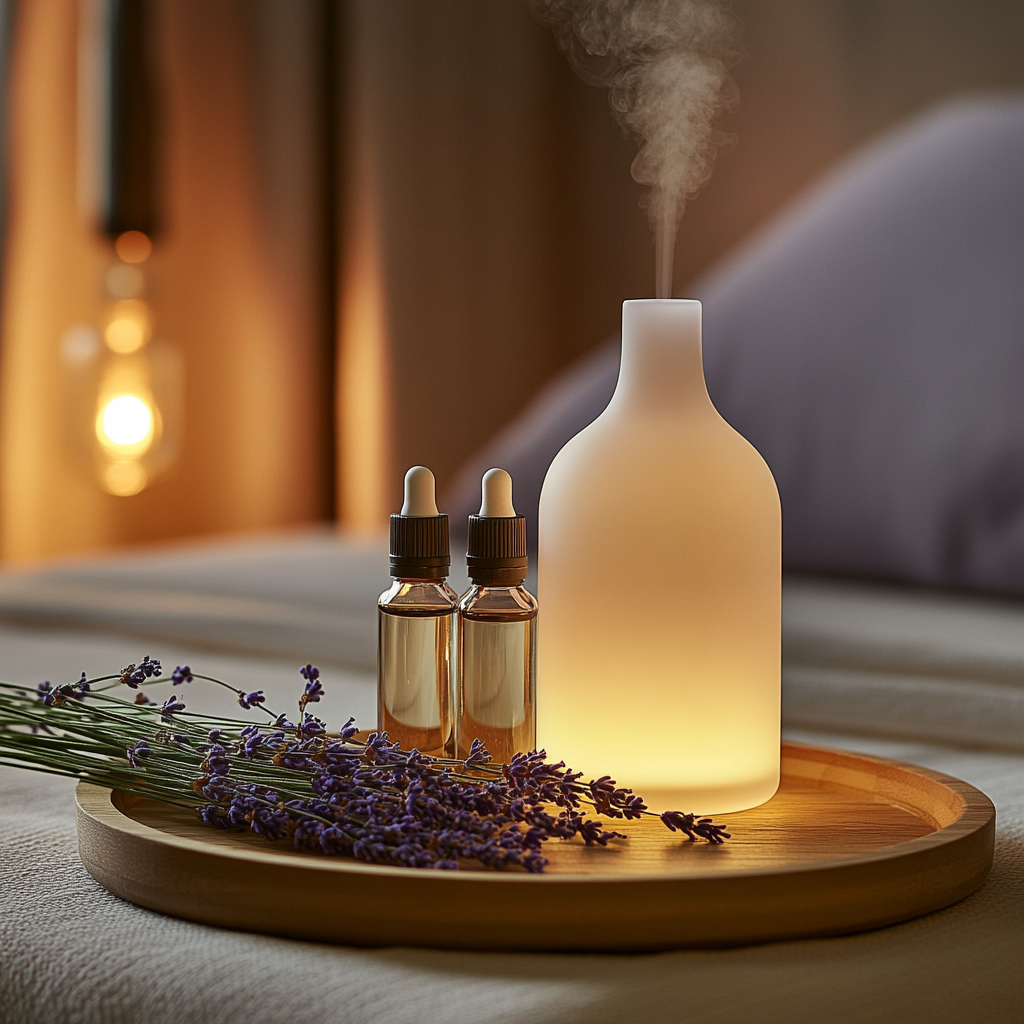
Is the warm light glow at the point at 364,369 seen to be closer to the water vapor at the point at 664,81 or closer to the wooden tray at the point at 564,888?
the water vapor at the point at 664,81

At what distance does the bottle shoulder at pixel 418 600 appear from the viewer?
727mm

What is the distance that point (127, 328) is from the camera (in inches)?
87.0

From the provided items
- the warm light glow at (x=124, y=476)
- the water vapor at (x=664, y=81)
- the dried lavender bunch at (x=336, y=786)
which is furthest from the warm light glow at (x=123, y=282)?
the dried lavender bunch at (x=336, y=786)

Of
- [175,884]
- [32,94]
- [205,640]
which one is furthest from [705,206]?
[175,884]

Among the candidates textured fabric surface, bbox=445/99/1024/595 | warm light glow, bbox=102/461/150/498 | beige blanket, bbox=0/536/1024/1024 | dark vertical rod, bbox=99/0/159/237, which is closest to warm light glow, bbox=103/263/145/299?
dark vertical rod, bbox=99/0/159/237

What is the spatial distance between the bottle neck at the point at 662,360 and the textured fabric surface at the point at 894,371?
631mm

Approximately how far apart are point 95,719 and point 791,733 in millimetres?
539

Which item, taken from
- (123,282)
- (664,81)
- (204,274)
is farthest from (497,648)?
(204,274)

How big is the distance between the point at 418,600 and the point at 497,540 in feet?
0.19

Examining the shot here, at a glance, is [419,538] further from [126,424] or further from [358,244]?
[358,244]

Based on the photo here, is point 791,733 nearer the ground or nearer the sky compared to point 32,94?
nearer the ground

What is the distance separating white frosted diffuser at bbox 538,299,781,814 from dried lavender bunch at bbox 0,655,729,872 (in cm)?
4

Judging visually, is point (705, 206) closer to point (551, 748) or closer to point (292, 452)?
point (292, 452)

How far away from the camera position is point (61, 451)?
2.24m
